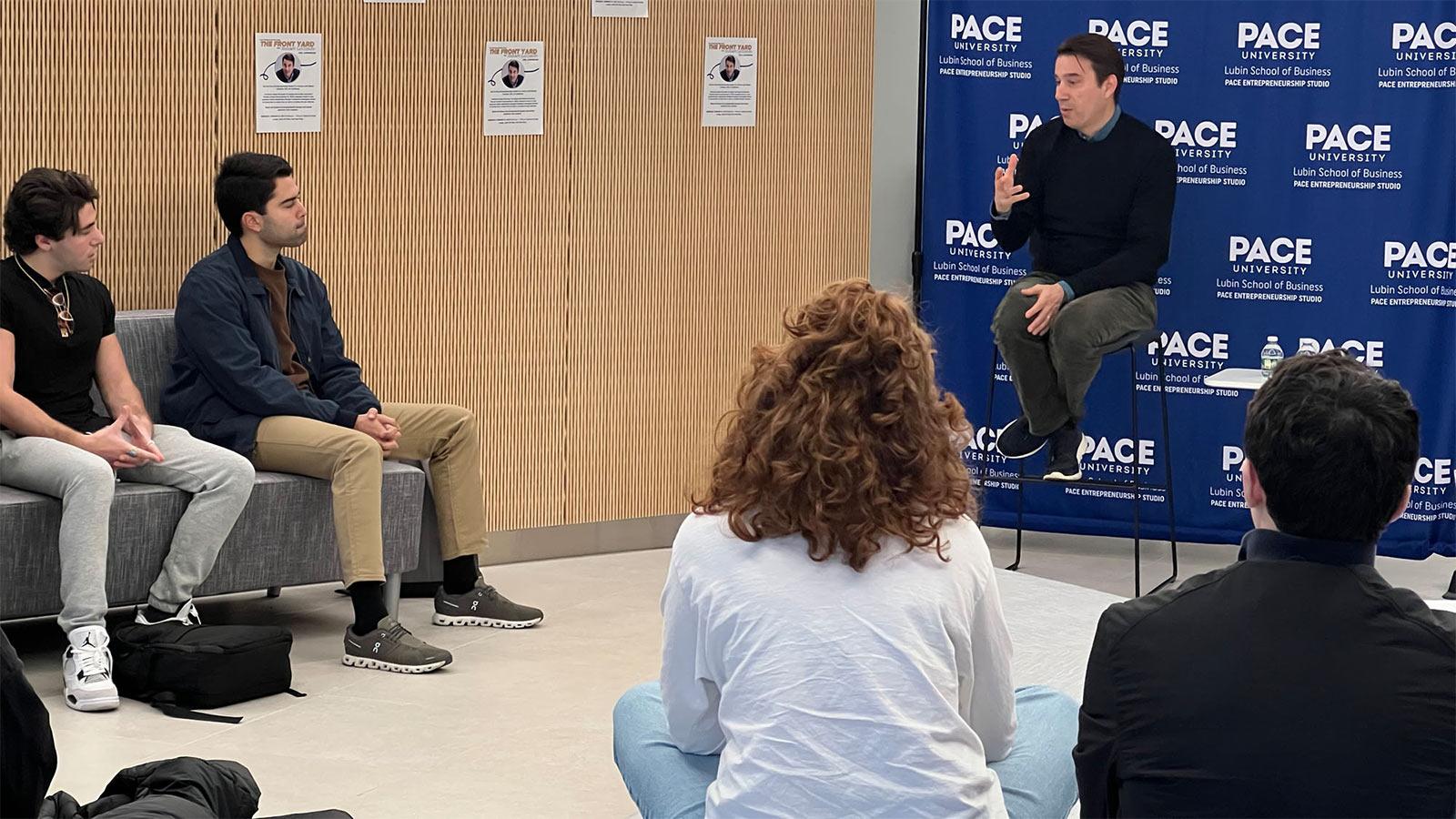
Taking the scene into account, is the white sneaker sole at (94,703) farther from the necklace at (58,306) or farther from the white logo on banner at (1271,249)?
the white logo on banner at (1271,249)

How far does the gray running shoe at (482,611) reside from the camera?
Answer: 5148mm

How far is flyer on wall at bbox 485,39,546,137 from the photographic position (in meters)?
5.76

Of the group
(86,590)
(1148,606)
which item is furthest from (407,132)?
(1148,606)

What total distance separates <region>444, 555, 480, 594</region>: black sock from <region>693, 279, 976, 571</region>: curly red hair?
9.89 ft

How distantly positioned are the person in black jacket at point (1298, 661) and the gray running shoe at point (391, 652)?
10.0ft

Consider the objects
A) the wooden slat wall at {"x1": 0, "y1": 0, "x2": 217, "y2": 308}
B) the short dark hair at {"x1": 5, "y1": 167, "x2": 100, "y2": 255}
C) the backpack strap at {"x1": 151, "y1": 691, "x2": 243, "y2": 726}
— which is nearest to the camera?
the backpack strap at {"x1": 151, "y1": 691, "x2": 243, "y2": 726}

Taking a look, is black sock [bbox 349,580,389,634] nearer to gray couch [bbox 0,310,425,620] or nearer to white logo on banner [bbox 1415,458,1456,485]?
gray couch [bbox 0,310,425,620]

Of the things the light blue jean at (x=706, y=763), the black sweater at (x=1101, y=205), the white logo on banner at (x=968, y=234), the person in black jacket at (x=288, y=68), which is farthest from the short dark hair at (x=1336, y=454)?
the white logo on banner at (x=968, y=234)

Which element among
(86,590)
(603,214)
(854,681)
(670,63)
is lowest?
(86,590)

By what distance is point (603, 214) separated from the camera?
604 centimetres

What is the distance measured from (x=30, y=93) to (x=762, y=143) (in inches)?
101

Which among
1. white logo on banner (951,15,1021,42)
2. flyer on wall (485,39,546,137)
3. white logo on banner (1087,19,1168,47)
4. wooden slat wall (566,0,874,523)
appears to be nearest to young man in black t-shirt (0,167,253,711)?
flyer on wall (485,39,546,137)

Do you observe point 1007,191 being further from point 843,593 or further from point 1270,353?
point 843,593

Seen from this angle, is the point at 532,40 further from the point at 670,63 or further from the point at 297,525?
the point at 297,525
